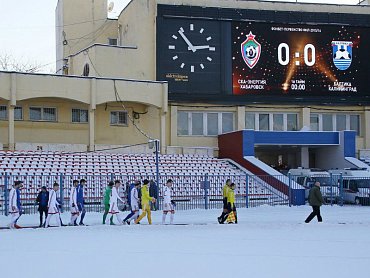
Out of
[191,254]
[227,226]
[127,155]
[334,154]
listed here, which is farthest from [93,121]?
[191,254]

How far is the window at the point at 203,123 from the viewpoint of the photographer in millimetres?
45469

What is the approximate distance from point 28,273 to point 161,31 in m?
33.0

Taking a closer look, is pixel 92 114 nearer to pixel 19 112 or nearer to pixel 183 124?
pixel 19 112

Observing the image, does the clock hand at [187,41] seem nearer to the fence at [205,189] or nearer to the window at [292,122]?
the window at [292,122]

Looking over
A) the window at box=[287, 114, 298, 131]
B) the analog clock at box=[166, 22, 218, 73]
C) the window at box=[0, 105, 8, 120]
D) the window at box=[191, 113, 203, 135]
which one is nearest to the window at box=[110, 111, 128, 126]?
the window at box=[191, 113, 203, 135]

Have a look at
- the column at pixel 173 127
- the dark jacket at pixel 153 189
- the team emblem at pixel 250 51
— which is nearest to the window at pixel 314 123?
the team emblem at pixel 250 51

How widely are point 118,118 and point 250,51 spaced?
1005 cm

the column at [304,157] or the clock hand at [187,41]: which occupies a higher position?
the clock hand at [187,41]

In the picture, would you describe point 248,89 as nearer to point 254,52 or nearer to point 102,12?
point 254,52

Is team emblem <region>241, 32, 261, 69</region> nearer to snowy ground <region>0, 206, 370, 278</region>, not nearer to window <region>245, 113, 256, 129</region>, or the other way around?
window <region>245, 113, 256, 129</region>

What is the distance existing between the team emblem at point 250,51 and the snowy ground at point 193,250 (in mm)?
21246

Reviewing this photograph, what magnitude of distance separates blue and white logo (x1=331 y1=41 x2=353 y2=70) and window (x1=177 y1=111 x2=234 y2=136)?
27.0 feet

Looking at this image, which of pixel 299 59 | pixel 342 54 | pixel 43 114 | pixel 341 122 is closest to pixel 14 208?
pixel 43 114

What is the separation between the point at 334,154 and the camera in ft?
146
